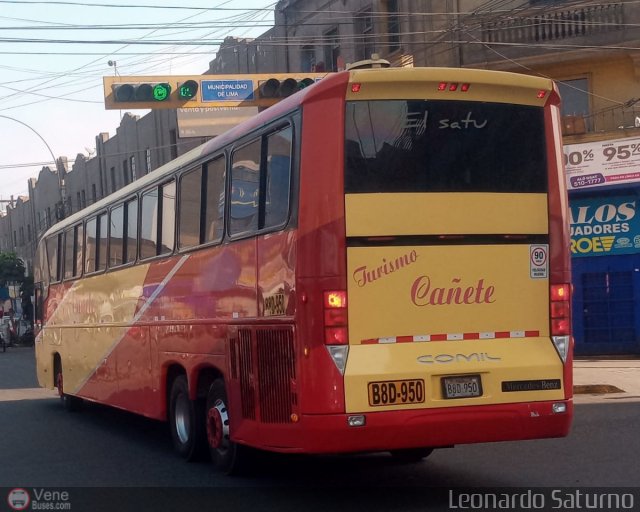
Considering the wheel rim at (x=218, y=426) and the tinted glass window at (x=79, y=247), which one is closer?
the wheel rim at (x=218, y=426)

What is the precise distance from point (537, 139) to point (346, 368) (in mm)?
2536

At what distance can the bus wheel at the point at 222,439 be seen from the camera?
941 centimetres

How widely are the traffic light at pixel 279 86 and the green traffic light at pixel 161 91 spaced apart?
2.02 m

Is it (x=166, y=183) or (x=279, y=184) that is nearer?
(x=279, y=184)

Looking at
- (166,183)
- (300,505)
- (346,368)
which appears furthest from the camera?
(166,183)

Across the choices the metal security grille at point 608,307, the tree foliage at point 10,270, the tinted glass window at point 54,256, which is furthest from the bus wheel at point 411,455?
the tree foliage at point 10,270

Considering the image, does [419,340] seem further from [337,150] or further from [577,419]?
[577,419]

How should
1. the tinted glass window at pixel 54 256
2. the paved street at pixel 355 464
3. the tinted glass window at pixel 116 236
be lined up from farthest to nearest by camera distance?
the tinted glass window at pixel 54 256 < the tinted glass window at pixel 116 236 < the paved street at pixel 355 464

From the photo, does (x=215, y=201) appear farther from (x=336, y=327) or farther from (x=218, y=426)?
(x=336, y=327)

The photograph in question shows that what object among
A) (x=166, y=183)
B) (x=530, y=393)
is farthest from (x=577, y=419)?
(x=166, y=183)

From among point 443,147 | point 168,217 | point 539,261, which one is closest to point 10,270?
point 168,217

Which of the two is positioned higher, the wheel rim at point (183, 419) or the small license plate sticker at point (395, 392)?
the small license plate sticker at point (395, 392)

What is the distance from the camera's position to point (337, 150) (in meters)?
7.79
